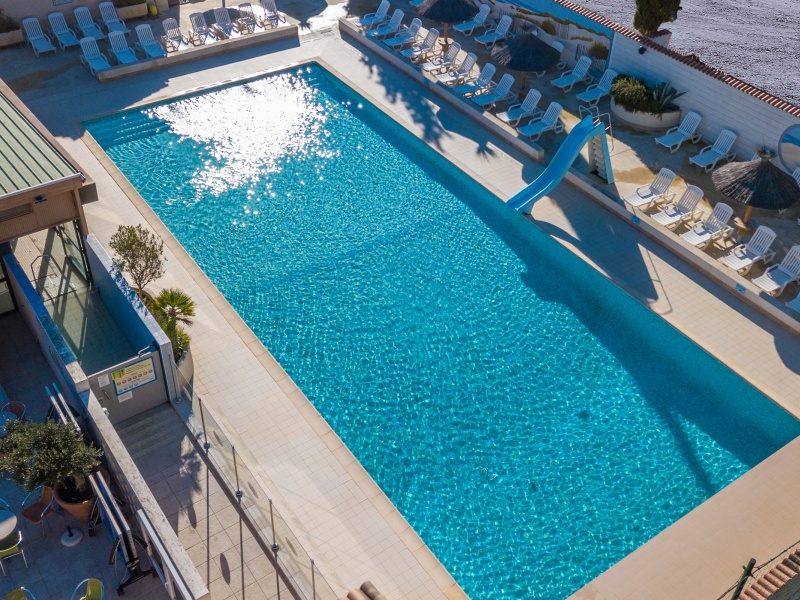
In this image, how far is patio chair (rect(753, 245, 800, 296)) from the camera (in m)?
15.9

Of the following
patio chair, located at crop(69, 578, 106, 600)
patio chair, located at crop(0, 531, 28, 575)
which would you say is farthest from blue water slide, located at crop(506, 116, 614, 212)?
patio chair, located at crop(0, 531, 28, 575)

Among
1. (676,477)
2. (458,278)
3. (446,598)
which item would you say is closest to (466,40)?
(458,278)

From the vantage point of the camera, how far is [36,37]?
23469mm

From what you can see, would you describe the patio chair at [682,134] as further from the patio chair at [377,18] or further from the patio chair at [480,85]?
the patio chair at [377,18]

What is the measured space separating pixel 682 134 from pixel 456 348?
8.91m

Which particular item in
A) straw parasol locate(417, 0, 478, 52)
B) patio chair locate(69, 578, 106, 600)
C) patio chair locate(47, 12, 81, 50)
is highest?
straw parasol locate(417, 0, 478, 52)

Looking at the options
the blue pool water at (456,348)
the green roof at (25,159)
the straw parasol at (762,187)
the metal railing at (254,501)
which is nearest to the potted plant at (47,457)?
the metal railing at (254,501)

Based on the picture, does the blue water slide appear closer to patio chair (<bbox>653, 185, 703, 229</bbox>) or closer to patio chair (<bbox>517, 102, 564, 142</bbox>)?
patio chair (<bbox>653, 185, 703, 229</bbox>)

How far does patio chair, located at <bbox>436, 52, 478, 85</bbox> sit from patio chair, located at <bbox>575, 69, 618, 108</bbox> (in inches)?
117

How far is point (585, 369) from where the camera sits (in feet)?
49.0

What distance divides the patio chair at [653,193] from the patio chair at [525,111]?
12.7ft

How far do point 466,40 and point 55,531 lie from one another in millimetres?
18403

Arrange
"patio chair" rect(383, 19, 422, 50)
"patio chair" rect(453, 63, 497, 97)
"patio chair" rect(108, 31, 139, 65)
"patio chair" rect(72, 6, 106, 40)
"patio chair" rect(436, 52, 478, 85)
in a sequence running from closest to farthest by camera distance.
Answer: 1. "patio chair" rect(453, 63, 497, 97)
2. "patio chair" rect(436, 52, 478, 85)
3. "patio chair" rect(108, 31, 139, 65)
4. "patio chair" rect(72, 6, 106, 40)
5. "patio chair" rect(383, 19, 422, 50)

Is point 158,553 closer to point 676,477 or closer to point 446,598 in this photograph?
point 446,598
